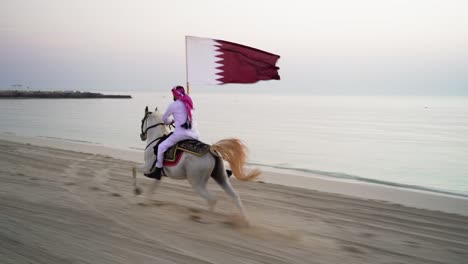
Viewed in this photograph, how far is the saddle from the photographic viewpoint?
6253 mm

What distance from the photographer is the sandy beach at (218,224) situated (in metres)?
4.91

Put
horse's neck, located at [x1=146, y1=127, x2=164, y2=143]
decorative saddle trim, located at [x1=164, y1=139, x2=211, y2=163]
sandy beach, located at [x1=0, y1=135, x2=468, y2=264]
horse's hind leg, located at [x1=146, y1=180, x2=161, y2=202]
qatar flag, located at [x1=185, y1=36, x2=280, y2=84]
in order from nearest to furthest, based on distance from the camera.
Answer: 1. sandy beach, located at [x1=0, y1=135, x2=468, y2=264]
2. decorative saddle trim, located at [x1=164, y1=139, x2=211, y2=163]
3. qatar flag, located at [x1=185, y1=36, x2=280, y2=84]
4. horse's neck, located at [x1=146, y1=127, x2=164, y2=143]
5. horse's hind leg, located at [x1=146, y1=180, x2=161, y2=202]

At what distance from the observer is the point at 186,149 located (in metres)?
6.33

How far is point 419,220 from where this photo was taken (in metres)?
6.85

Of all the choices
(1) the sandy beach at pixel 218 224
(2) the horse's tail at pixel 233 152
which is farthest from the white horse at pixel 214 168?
(1) the sandy beach at pixel 218 224

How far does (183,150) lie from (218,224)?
1.33 meters

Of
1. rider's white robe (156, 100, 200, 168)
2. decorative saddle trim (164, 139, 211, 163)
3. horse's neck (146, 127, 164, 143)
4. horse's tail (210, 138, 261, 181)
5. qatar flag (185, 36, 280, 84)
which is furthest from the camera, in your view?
horse's neck (146, 127, 164, 143)

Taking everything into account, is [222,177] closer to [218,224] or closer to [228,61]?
[218,224]

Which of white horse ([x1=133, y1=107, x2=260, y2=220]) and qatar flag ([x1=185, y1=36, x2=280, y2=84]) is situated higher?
qatar flag ([x1=185, y1=36, x2=280, y2=84])

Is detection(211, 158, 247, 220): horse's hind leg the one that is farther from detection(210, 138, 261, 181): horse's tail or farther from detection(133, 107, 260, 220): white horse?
detection(210, 138, 261, 181): horse's tail

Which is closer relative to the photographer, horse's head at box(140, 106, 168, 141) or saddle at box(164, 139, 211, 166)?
saddle at box(164, 139, 211, 166)

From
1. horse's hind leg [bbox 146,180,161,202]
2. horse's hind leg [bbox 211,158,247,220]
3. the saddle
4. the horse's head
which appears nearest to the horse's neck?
the horse's head

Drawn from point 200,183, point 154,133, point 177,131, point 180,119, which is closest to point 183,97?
point 180,119

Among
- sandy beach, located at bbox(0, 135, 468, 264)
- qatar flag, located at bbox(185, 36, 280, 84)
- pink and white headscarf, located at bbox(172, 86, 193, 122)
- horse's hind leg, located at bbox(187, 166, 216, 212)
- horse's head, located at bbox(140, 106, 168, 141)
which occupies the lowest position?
sandy beach, located at bbox(0, 135, 468, 264)
